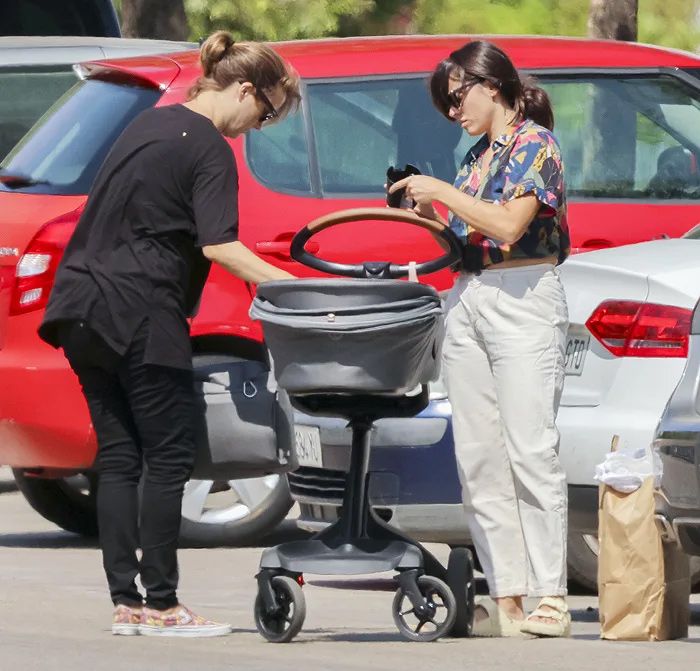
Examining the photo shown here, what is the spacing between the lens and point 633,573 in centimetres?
664

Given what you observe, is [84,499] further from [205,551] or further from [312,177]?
[312,177]

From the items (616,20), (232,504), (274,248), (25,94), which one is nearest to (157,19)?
(616,20)

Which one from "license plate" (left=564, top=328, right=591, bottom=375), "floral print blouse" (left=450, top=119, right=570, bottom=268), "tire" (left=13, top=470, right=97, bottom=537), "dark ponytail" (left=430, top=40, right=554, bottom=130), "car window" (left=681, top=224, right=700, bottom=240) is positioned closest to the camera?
"floral print blouse" (left=450, top=119, right=570, bottom=268)

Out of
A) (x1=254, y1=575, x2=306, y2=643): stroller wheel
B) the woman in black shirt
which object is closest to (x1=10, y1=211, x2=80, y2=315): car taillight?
the woman in black shirt

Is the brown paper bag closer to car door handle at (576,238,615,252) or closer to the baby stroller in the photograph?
the baby stroller

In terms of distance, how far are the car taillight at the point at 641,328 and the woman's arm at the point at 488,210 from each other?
2.45ft

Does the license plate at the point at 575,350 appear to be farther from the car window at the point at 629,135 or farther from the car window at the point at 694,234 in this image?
the car window at the point at 629,135

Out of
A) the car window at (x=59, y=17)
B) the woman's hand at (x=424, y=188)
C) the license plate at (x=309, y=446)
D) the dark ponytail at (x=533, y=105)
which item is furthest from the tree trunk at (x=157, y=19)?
the woman's hand at (x=424, y=188)

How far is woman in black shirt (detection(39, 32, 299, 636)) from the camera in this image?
6430 mm

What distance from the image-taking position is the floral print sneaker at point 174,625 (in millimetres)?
6559

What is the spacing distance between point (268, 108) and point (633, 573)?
166 cm

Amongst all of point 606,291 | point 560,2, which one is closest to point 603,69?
point 606,291

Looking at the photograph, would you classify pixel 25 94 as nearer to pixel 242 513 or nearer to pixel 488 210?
pixel 242 513

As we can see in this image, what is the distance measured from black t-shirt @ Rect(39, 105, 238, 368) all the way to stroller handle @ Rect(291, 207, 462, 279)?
0.27 meters
